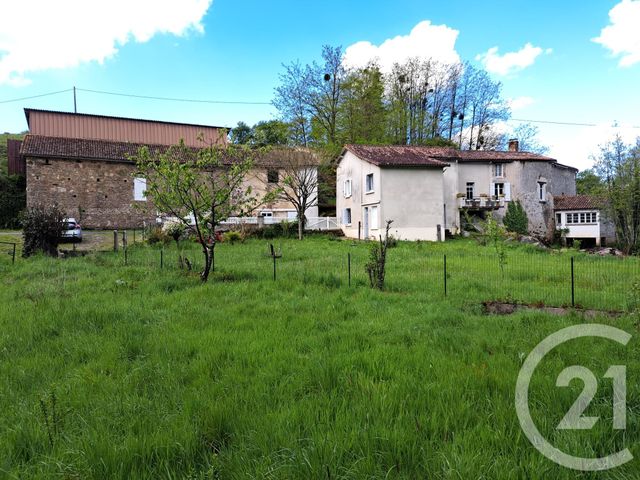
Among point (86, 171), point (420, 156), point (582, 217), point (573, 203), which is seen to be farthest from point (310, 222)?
point (582, 217)

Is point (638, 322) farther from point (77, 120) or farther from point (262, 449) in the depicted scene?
point (77, 120)

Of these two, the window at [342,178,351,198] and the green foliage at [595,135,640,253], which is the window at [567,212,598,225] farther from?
the window at [342,178,351,198]

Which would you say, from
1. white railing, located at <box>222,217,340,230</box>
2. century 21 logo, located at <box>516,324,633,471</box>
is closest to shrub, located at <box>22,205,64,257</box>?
white railing, located at <box>222,217,340,230</box>

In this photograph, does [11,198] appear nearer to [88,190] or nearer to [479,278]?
[88,190]

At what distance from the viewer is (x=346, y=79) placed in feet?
127

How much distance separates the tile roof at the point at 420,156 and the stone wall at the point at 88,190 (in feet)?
53.1

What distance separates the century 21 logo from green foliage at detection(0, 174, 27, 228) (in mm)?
34519

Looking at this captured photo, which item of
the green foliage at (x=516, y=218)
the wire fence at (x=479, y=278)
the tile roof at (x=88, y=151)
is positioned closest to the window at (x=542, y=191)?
the green foliage at (x=516, y=218)

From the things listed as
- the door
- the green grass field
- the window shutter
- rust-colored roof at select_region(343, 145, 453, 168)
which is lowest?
the green grass field

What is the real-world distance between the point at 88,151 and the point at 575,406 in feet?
114

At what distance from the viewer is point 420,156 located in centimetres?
2866

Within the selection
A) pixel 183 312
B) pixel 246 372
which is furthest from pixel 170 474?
pixel 183 312

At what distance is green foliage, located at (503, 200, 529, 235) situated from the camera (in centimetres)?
3319

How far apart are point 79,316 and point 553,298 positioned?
8.97 metres
